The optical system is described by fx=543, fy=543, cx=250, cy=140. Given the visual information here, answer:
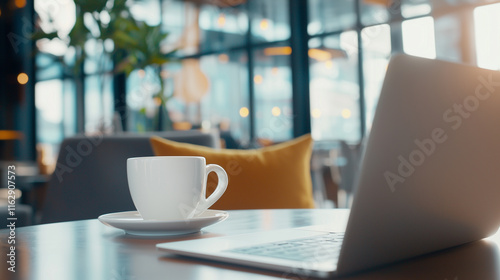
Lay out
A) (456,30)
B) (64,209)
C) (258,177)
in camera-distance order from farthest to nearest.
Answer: (456,30) < (258,177) < (64,209)

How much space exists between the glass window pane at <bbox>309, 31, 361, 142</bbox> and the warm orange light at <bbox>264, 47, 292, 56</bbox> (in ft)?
0.89

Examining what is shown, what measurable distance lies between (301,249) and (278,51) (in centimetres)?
629

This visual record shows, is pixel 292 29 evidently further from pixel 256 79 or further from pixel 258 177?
pixel 258 177

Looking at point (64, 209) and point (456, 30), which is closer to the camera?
point (64, 209)

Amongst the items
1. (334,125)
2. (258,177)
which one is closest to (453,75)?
(258,177)

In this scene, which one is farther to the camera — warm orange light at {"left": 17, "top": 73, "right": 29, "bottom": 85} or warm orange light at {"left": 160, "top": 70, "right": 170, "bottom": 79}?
warm orange light at {"left": 17, "top": 73, "right": 29, "bottom": 85}

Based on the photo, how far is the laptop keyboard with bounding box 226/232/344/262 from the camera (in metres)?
0.53

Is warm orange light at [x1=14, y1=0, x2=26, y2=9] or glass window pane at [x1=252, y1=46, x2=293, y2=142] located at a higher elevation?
warm orange light at [x1=14, y1=0, x2=26, y2=9]

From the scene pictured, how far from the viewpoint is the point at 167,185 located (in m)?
0.78

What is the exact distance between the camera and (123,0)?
14.7ft

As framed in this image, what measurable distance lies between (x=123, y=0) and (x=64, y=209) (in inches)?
121

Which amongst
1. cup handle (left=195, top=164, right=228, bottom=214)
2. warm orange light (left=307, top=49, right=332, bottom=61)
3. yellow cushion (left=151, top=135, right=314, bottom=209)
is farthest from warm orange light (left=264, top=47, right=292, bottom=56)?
cup handle (left=195, top=164, right=228, bottom=214)

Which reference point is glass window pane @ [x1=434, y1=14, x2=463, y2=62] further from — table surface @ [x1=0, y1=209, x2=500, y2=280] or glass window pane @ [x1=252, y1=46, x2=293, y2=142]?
table surface @ [x1=0, y1=209, x2=500, y2=280]

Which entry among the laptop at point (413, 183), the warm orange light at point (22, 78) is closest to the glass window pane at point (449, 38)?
the laptop at point (413, 183)
